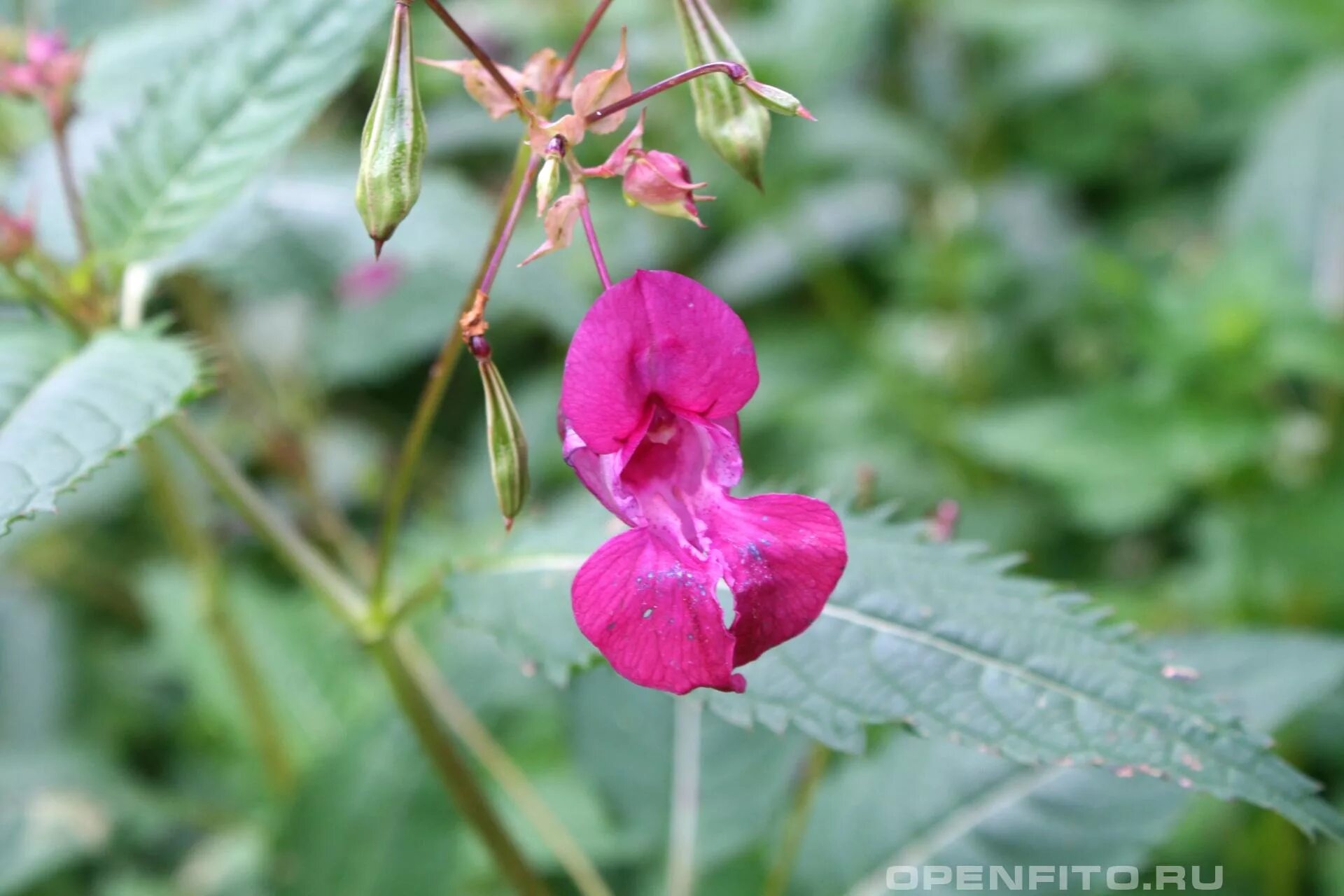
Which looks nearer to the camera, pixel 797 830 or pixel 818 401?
pixel 797 830

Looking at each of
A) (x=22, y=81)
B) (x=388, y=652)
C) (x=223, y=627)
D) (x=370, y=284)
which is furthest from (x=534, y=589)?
(x=370, y=284)

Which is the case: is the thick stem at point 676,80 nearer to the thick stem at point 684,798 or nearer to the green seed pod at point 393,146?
the green seed pod at point 393,146

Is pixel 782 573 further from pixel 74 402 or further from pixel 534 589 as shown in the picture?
pixel 74 402

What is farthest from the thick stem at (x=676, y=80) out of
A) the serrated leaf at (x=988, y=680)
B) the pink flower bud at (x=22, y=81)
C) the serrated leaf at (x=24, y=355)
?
the pink flower bud at (x=22, y=81)

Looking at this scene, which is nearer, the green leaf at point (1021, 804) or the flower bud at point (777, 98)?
the flower bud at point (777, 98)

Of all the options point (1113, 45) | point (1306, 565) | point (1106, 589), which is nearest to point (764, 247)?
point (1113, 45)

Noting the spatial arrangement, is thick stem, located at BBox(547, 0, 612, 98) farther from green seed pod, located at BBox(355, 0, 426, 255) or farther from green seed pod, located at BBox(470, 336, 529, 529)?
green seed pod, located at BBox(470, 336, 529, 529)
